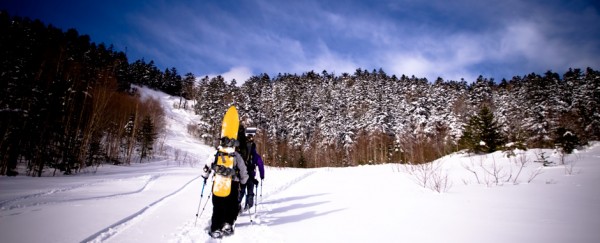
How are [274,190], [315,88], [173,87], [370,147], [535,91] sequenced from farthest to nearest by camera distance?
[173,87], [315,88], [535,91], [370,147], [274,190]

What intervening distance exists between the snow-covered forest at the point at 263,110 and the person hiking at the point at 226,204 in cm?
885

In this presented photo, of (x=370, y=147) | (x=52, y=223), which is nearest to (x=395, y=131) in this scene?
(x=370, y=147)

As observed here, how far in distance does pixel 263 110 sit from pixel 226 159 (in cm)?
7074

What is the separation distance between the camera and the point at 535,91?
187 ft

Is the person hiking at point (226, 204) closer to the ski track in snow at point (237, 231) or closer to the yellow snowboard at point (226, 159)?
the yellow snowboard at point (226, 159)

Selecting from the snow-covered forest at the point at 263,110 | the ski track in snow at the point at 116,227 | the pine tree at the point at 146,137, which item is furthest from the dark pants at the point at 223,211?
the pine tree at the point at 146,137

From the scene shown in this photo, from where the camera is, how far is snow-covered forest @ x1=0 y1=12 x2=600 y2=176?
16406 mm

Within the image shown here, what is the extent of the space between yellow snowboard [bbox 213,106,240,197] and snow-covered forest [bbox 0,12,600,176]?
898cm

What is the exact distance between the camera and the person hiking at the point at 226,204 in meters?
4.90

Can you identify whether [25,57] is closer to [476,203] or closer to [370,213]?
[370,213]

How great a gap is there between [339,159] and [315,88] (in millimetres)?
41372

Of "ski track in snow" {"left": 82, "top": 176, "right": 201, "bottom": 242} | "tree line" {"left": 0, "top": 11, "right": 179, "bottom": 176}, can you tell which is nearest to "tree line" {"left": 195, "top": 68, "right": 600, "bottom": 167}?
"ski track in snow" {"left": 82, "top": 176, "right": 201, "bottom": 242}

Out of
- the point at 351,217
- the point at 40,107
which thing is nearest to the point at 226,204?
the point at 351,217

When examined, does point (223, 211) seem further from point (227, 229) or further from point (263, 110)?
point (263, 110)
